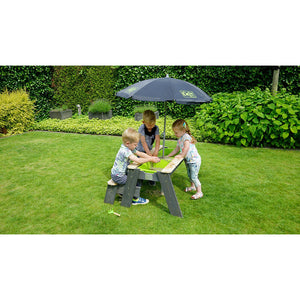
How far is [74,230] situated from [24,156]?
14.6 feet

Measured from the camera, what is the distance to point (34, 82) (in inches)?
459

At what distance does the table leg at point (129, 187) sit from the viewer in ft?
12.2

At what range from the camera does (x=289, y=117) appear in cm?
723

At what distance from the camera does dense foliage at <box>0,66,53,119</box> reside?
1070cm

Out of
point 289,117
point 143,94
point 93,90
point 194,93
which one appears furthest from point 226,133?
point 93,90

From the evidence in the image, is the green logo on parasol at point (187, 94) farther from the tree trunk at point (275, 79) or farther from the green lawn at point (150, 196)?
the tree trunk at point (275, 79)

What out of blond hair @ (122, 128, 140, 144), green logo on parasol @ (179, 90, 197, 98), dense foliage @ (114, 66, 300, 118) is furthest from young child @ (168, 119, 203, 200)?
dense foliage @ (114, 66, 300, 118)

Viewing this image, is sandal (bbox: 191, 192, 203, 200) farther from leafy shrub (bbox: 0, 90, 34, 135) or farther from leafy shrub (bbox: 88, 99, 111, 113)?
leafy shrub (bbox: 0, 90, 34, 135)

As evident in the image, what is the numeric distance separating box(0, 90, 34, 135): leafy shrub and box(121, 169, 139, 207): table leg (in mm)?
8147

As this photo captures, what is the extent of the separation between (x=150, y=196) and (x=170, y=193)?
2.87ft

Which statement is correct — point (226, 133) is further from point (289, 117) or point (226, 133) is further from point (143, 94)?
point (143, 94)

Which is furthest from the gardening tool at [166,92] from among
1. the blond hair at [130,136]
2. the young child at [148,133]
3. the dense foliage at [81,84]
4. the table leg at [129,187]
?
the dense foliage at [81,84]

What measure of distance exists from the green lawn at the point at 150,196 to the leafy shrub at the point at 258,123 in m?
0.55

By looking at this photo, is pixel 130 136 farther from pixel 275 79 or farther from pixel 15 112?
pixel 275 79
